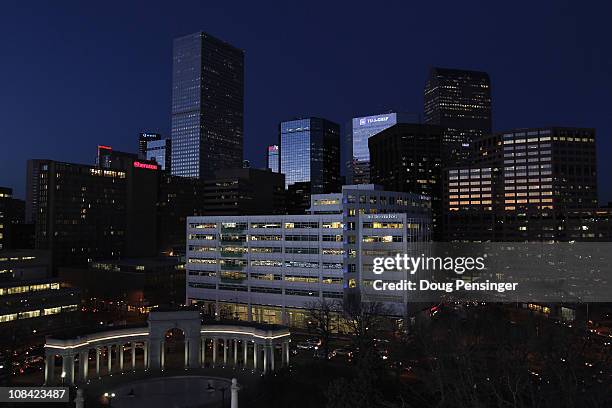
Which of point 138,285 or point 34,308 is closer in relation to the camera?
point 34,308

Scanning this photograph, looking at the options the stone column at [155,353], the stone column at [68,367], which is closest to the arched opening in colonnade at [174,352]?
the stone column at [155,353]

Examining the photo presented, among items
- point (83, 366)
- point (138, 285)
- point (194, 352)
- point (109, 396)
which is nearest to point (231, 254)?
point (138, 285)

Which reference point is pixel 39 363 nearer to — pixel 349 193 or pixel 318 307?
pixel 318 307

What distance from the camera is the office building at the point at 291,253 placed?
4744 inches

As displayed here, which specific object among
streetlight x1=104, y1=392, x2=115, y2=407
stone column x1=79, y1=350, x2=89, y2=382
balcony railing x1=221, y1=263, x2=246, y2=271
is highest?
balcony railing x1=221, y1=263, x2=246, y2=271

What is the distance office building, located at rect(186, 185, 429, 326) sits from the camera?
12050cm

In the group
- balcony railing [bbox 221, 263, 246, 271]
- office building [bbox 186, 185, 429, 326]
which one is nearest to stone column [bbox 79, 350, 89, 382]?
office building [bbox 186, 185, 429, 326]

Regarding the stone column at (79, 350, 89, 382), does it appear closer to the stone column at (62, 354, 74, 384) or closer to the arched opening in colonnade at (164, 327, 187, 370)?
the stone column at (62, 354, 74, 384)

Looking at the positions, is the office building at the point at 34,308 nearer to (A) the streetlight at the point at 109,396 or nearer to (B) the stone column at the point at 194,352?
(B) the stone column at the point at 194,352

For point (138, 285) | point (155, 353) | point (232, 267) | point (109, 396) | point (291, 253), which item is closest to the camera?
point (109, 396)

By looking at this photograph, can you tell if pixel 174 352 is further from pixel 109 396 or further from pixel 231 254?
pixel 231 254

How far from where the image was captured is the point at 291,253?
126 m

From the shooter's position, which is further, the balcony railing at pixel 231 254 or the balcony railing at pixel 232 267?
the balcony railing at pixel 231 254

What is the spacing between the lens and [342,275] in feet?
393
